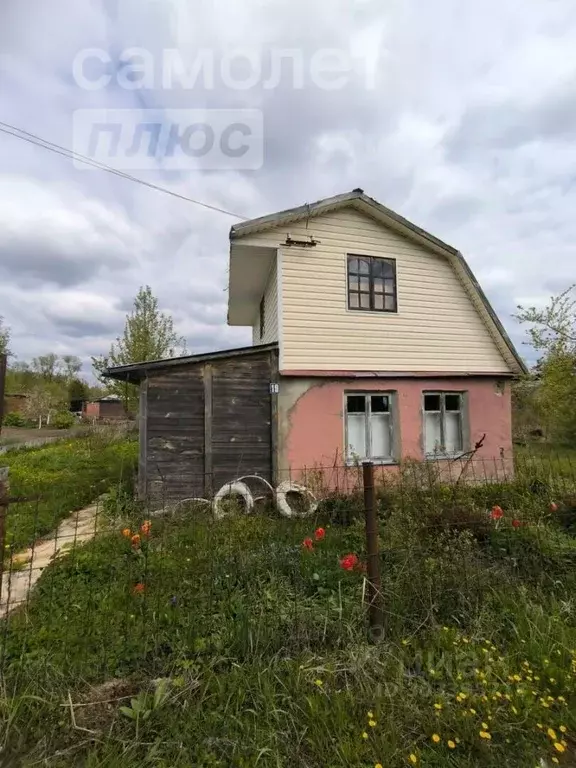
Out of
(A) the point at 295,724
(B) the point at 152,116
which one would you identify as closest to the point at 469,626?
(A) the point at 295,724

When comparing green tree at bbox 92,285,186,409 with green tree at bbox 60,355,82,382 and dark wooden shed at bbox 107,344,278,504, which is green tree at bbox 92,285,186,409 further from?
green tree at bbox 60,355,82,382

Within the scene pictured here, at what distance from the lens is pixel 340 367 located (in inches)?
356

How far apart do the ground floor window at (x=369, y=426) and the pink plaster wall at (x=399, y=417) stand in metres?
0.22

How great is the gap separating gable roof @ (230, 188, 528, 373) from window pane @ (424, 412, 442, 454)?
2.44m

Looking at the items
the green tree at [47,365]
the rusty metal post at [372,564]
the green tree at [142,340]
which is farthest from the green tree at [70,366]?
the rusty metal post at [372,564]

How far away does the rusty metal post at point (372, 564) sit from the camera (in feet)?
10.3

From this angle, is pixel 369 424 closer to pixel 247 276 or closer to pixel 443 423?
pixel 443 423

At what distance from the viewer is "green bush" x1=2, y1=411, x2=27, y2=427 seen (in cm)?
3792

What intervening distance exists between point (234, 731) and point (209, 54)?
939 cm

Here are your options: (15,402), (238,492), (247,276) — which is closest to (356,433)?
(238,492)

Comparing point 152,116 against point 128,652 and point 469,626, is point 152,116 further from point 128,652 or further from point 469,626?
point 469,626

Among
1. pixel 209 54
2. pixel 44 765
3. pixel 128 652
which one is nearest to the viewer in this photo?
pixel 44 765

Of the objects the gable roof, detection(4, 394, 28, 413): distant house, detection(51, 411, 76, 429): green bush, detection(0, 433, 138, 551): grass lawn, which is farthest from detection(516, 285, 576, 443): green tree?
detection(4, 394, 28, 413): distant house

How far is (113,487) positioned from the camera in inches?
352
